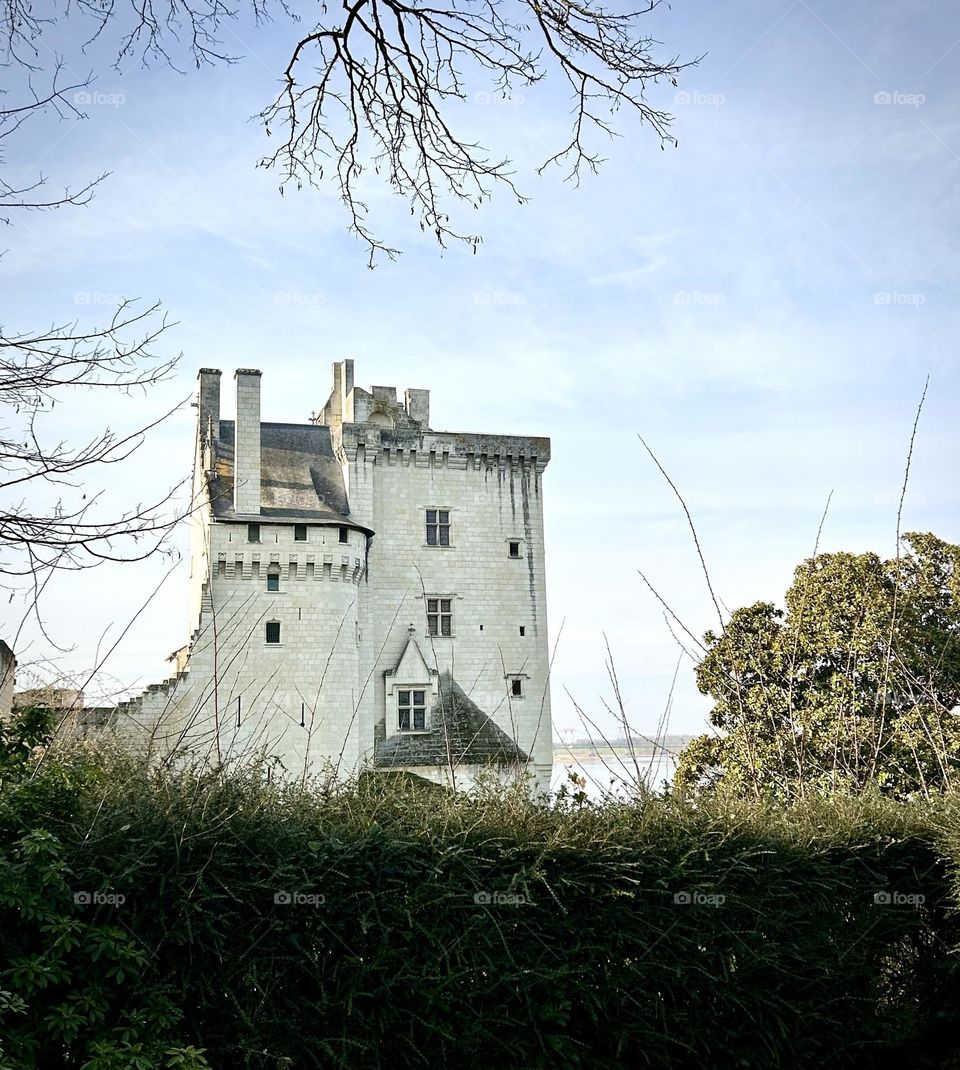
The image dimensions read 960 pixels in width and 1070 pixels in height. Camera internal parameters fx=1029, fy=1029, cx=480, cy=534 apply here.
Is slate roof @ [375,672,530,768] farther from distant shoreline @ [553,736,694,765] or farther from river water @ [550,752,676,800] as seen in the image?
river water @ [550,752,676,800]

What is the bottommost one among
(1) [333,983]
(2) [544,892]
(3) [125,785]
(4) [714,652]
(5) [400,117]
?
(1) [333,983]

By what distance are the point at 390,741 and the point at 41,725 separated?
22442mm

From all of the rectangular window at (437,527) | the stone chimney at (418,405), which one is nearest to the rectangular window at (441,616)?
the rectangular window at (437,527)

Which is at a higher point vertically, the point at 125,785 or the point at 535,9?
the point at 535,9

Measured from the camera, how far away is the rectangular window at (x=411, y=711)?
28500 mm

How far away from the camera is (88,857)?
17.3 feet

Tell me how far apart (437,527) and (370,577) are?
2.71 m

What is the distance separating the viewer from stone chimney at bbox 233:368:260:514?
2711cm

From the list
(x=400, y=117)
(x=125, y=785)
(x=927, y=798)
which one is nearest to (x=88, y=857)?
(x=125, y=785)

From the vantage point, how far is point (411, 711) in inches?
1124

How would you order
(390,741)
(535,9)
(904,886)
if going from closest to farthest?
(535,9) < (904,886) < (390,741)

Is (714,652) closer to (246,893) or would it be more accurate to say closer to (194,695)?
(194,695)

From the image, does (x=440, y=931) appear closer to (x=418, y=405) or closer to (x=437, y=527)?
(x=437, y=527)

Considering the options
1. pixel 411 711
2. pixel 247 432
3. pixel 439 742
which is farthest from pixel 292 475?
pixel 439 742
